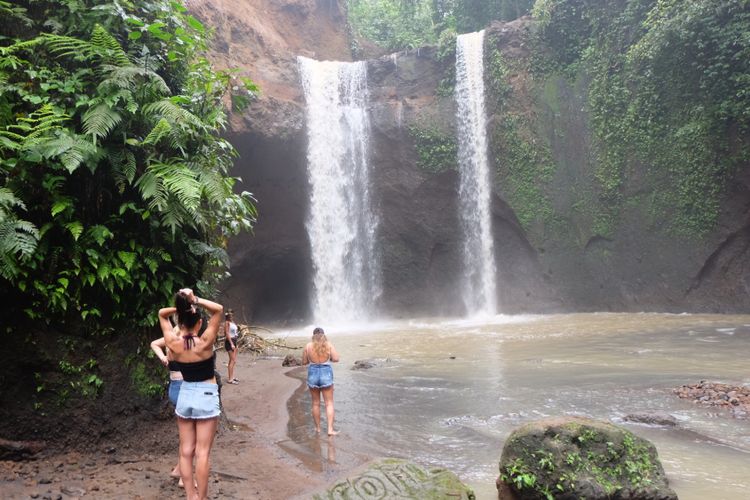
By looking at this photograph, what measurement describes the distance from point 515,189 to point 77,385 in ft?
64.9

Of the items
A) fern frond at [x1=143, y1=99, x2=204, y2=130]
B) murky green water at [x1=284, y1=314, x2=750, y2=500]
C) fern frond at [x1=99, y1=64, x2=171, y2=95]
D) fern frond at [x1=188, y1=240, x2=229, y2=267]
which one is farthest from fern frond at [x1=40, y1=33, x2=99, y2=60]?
murky green water at [x1=284, y1=314, x2=750, y2=500]

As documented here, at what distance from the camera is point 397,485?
3934mm

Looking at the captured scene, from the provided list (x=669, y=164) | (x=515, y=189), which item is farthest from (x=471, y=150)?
(x=669, y=164)

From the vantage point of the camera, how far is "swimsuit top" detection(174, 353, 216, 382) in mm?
3936

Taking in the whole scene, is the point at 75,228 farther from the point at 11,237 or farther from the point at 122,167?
the point at 122,167

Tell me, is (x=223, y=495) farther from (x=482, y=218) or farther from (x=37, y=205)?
(x=482, y=218)

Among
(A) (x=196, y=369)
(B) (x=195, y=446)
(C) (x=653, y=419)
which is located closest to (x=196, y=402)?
(A) (x=196, y=369)

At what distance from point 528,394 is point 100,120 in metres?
6.51

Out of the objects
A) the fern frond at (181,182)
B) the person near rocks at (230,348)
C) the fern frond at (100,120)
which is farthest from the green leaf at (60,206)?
the person near rocks at (230,348)

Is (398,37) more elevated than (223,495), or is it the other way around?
(398,37)

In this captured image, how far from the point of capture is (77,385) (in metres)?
4.87

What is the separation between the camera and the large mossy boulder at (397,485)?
3.86m

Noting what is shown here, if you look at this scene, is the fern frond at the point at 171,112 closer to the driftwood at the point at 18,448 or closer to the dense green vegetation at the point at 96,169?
the dense green vegetation at the point at 96,169

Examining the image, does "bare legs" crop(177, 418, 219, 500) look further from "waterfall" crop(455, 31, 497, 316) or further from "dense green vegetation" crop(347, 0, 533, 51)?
"dense green vegetation" crop(347, 0, 533, 51)
